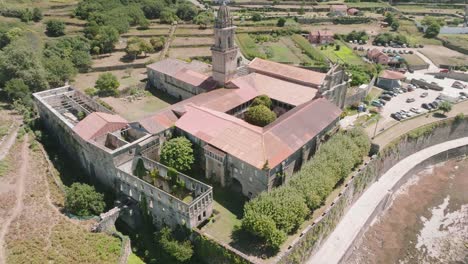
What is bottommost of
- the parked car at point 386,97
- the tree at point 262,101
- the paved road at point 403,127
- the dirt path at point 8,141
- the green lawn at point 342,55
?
the paved road at point 403,127

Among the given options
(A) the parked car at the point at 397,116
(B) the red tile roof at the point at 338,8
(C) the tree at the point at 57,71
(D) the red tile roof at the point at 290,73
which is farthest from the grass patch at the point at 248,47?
(B) the red tile roof at the point at 338,8

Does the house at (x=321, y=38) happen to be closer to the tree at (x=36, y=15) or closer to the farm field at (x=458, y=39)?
the farm field at (x=458, y=39)

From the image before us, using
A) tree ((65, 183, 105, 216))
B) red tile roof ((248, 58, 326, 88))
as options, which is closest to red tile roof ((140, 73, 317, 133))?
red tile roof ((248, 58, 326, 88))

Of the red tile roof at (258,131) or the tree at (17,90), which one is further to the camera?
the tree at (17,90)

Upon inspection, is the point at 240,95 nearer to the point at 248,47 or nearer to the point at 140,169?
the point at 140,169

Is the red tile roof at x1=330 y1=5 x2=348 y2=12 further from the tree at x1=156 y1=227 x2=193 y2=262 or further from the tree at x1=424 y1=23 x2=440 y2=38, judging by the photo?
the tree at x1=156 y1=227 x2=193 y2=262

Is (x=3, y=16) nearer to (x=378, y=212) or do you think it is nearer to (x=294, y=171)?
(x=294, y=171)
